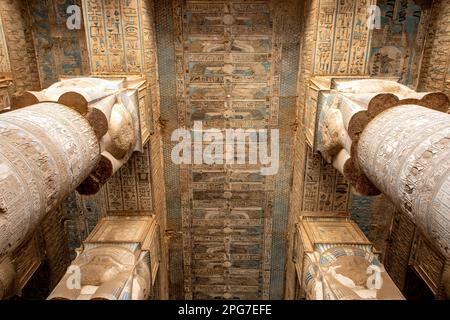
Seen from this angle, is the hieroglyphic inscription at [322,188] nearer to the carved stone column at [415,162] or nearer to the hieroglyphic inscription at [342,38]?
the hieroglyphic inscription at [342,38]

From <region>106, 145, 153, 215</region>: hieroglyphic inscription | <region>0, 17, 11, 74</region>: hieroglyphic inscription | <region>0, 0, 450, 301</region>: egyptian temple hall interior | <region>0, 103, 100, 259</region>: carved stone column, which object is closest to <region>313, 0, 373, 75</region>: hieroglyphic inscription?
<region>0, 0, 450, 301</region>: egyptian temple hall interior

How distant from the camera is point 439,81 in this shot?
5066mm

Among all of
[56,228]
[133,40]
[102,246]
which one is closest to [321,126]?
[133,40]

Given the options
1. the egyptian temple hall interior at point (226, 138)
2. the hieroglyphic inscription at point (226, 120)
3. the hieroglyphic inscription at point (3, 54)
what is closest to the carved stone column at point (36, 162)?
the egyptian temple hall interior at point (226, 138)

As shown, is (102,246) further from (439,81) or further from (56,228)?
(439,81)

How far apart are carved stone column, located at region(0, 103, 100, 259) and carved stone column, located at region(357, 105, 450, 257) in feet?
6.95

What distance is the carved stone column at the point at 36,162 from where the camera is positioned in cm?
172

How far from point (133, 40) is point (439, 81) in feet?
14.6

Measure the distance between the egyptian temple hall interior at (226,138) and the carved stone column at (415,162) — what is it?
0.04 m

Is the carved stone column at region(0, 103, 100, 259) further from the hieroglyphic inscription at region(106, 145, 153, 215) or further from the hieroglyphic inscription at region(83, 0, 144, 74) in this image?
the hieroglyphic inscription at region(106, 145, 153, 215)

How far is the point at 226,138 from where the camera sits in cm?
587

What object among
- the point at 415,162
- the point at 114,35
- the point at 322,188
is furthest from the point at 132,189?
the point at 415,162

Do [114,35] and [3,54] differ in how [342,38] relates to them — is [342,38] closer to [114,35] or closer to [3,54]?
[114,35]

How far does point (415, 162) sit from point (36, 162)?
2178 mm
